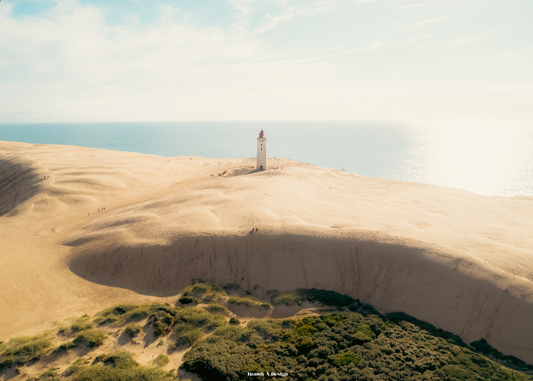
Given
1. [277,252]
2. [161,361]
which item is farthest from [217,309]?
[277,252]

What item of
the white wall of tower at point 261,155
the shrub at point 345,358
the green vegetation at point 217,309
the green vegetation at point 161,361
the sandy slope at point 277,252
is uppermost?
the white wall of tower at point 261,155

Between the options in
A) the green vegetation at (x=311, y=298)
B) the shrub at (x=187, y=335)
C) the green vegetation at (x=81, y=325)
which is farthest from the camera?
the green vegetation at (x=311, y=298)

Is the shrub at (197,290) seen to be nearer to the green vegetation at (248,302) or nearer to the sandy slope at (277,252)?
the sandy slope at (277,252)

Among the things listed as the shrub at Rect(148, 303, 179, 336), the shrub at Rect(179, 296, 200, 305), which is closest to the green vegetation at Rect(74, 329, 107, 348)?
the shrub at Rect(148, 303, 179, 336)

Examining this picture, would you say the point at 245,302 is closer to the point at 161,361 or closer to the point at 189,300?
the point at 189,300

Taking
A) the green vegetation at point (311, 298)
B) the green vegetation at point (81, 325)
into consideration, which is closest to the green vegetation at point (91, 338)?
the green vegetation at point (81, 325)

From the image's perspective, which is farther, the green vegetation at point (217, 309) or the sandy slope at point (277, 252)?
the green vegetation at point (217, 309)

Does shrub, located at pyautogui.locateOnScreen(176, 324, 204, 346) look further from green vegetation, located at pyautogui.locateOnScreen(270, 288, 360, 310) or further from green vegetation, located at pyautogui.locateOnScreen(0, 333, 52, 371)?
green vegetation, located at pyautogui.locateOnScreen(0, 333, 52, 371)
